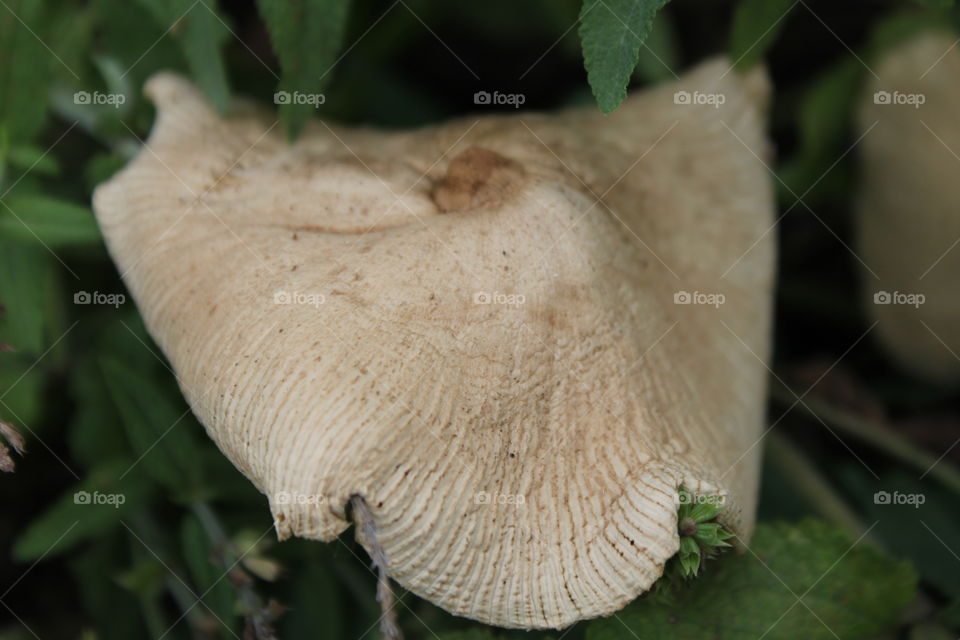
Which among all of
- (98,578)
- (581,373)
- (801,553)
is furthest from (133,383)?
(801,553)

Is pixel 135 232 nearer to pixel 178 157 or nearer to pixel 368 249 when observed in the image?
pixel 178 157

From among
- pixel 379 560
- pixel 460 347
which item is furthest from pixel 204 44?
pixel 379 560

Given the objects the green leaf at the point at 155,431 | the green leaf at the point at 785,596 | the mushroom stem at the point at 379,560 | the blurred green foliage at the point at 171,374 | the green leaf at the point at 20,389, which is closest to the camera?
the mushroom stem at the point at 379,560

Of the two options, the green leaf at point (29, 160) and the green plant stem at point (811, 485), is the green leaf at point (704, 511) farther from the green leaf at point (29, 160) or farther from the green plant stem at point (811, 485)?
the green leaf at point (29, 160)

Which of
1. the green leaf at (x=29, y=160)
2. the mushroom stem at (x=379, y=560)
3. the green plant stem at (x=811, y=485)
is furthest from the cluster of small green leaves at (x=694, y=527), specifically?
the green leaf at (x=29, y=160)

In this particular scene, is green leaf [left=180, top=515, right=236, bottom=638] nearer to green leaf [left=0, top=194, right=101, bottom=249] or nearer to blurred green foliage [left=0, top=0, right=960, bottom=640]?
blurred green foliage [left=0, top=0, right=960, bottom=640]

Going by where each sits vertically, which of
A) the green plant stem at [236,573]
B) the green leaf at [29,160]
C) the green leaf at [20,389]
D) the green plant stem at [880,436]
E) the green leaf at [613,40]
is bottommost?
the green plant stem at [880,436]
